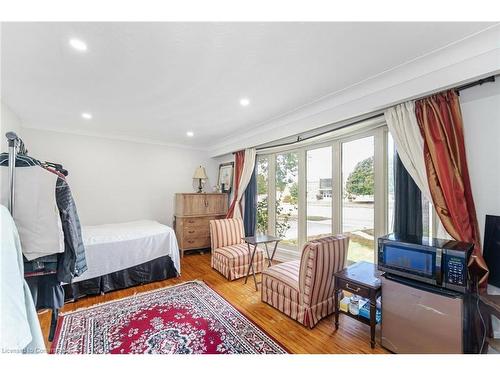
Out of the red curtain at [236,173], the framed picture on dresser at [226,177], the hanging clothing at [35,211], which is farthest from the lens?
the framed picture on dresser at [226,177]

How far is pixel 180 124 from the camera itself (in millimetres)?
3619

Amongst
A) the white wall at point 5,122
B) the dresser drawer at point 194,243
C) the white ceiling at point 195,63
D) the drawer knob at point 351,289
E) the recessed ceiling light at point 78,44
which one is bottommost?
the dresser drawer at point 194,243

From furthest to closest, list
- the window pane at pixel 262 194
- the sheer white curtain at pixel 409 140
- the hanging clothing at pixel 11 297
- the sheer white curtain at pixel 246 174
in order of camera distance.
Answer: the window pane at pixel 262 194 < the sheer white curtain at pixel 246 174 < the sheer white curtain at pixel 409 140 < the hanging clothing at pixel 11 297

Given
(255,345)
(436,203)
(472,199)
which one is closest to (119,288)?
(255,345)

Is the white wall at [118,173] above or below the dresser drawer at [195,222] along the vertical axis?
above

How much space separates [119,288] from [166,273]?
63 cm

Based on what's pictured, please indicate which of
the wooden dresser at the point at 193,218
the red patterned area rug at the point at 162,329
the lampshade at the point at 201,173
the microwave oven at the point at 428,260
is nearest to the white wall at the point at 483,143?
the microwave oven at the point at 428,260

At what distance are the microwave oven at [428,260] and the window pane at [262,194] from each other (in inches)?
104

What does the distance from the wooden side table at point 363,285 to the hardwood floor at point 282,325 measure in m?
0.12

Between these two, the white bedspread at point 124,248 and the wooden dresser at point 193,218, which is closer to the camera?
the white bedspread at point 124,248

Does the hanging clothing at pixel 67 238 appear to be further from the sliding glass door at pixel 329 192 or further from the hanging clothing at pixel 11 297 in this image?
the sliding glass door at pixel 329 192

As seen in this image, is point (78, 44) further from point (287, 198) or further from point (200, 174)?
point (200, 174)

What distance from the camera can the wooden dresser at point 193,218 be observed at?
441cm
